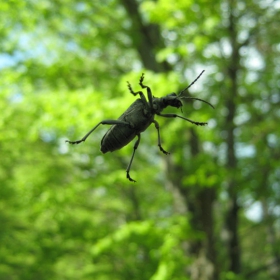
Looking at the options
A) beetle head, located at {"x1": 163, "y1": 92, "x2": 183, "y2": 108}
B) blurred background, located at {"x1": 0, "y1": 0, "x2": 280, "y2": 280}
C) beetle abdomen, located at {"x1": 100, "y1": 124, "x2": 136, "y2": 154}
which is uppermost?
blurred background, located at {"x1": 0, "y1": 0, "x2": 280, "y2": 280}

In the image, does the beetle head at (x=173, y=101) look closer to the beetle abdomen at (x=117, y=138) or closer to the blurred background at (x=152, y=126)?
the beetle abdomen at (x=117, y=138)

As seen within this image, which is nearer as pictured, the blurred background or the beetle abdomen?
the beetle abdomen

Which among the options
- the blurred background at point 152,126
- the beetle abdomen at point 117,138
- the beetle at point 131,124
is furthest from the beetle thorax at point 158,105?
the blurred background at point 152,126

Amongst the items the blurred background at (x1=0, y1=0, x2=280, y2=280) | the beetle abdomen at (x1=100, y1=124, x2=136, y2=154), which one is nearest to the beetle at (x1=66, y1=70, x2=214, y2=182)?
the beetle abdomen at (x1=100, y1=124, x2=136, y2=154)

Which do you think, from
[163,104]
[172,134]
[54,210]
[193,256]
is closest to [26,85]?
[54,210]

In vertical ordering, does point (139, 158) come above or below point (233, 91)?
above

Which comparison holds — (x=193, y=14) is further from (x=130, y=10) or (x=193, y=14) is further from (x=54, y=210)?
(x=54, y=210)

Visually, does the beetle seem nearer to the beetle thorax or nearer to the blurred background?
the beetle thorax

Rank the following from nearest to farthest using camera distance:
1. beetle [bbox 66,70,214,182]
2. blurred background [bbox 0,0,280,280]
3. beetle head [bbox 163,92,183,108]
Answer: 1. beetle [bbox 66,70,214,182]
2. beetle head [bbox 163,92,183,108]
3. blurred background [bbox 0,0,280,280]
